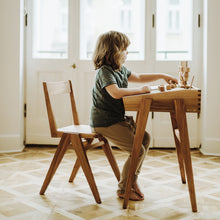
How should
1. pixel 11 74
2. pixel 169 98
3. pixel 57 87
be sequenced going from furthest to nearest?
pixel 11 74, pixel 57 87, pixel 169 98

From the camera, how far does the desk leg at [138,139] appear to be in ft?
7.62

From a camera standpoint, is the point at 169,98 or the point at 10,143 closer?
the point at 169,98

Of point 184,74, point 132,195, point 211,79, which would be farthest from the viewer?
point 211,79

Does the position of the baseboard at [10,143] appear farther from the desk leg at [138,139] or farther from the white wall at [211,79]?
the desk leg at [138,139]

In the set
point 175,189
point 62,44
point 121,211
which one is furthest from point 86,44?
point 121,211

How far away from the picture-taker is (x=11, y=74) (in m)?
4.20

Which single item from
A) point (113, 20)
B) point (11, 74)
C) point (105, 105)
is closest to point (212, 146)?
point (113, 20)

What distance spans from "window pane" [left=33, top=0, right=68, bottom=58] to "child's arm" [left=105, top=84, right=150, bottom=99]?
7.14ft

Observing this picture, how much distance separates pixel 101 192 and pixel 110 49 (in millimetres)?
1013

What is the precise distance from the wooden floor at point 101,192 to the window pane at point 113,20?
1301 millimetres

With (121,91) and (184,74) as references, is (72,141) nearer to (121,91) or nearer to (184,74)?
(121,91)

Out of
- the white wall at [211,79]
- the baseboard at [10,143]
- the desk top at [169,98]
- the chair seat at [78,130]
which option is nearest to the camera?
the desk top at [169,98]

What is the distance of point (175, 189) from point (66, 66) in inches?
82.7

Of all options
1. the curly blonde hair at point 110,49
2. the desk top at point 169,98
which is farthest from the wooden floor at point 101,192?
the curly blonde hair at point 110,49
